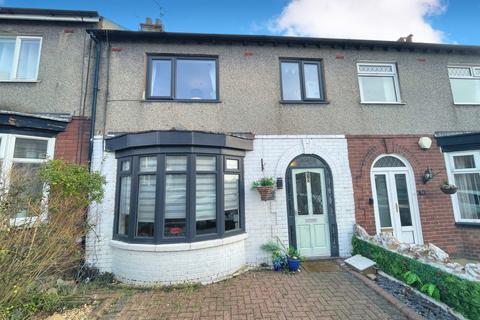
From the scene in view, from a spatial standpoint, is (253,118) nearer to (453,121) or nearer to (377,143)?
(377,143)

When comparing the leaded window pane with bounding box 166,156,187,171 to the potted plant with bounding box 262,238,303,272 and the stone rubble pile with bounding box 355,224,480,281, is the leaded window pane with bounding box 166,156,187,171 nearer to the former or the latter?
the potted plant with bounding box 262,238,303,272

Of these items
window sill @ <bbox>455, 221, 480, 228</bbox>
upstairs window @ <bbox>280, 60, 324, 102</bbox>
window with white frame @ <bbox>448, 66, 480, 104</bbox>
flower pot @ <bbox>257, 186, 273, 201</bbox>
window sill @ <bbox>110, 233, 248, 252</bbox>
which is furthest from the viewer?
window with white frame @ <bbox>448, 66, 480, 104</bbox>

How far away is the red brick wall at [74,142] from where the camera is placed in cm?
596

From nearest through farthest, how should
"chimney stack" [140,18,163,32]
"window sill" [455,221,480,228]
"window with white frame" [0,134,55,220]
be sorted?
"window with white frame" [0,134,55,220] < "window sill" [455,221,480,228] < "chimney stack" [140,18,163,32]

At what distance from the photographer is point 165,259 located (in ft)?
16.5

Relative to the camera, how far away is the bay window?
5230 millimetres

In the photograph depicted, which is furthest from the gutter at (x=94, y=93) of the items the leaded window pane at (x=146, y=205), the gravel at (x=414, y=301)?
Answer: the gravel at (x=414, y=301)

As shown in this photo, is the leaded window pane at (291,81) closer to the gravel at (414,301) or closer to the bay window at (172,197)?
the bay window at (172,197)

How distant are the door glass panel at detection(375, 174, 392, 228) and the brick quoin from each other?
355 mm

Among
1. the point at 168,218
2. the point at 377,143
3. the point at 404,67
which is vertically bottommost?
the point at 168,218

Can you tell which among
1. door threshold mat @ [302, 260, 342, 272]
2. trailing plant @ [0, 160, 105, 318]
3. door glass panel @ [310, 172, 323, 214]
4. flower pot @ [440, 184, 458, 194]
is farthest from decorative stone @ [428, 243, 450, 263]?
trailing plant @ [0, 160, 105, 318]

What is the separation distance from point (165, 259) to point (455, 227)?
8.37m

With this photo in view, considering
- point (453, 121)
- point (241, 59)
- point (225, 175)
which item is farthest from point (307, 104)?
point (453, 121)

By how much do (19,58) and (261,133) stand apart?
7279mm
